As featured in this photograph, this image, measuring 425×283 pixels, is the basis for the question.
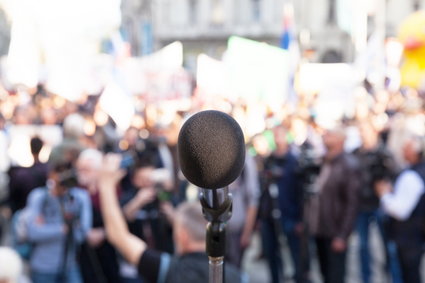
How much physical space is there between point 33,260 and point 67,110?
620 cm

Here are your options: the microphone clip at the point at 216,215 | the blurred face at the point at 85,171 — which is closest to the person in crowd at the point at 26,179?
the blurred face at the point at 85,171

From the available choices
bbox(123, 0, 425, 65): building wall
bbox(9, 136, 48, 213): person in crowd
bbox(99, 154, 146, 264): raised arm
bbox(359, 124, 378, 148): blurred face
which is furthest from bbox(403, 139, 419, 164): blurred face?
bbox(123, 0, 425, 65): building wall

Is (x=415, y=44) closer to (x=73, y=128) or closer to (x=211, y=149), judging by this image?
(x=73, y=128)

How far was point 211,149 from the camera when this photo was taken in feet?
4.05

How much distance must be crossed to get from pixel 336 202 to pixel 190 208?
2.37 m

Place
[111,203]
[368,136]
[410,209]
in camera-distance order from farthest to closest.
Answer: [368,136] → [410,209] → [111,203]

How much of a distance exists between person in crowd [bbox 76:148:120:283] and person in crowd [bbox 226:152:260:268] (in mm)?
975

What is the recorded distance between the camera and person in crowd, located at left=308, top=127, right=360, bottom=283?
15.2ft

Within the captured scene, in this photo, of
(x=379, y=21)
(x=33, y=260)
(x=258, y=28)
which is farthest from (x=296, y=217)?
(x=258, y=28)

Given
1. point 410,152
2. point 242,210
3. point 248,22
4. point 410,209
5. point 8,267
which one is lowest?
point 248,22

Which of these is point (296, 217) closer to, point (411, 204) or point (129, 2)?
point (411, 204)

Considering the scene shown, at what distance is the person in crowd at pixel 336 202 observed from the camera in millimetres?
4629

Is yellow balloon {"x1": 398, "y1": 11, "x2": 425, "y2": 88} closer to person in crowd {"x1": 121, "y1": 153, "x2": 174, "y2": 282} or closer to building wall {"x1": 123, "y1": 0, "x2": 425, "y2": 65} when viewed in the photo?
person in crowd {"x1": 121, "y1": 153, "x2": 174, "y2": 282}

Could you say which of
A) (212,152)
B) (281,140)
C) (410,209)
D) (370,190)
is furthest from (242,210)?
(212,152)
